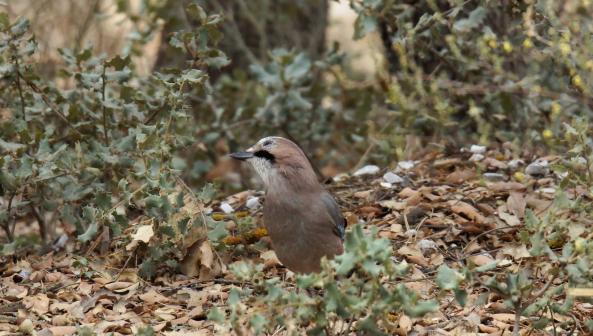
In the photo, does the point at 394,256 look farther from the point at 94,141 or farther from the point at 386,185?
the point at 94,141

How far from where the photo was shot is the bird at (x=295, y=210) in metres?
4.49

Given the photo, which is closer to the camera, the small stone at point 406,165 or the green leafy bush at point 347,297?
the green leafy bush at point 347,297

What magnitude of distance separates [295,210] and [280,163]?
243 mm

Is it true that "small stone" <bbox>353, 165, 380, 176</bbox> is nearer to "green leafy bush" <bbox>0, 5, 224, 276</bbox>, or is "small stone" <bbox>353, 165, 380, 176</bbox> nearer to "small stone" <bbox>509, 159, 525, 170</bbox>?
"small stone" <bbox>509, 159, 525, 170</bbox>

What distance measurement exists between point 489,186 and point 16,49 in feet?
8.97

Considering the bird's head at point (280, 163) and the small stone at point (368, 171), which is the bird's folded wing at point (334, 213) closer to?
the bird's head at point (280, 163)

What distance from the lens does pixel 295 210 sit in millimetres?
4504

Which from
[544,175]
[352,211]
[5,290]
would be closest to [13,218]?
[5,290]

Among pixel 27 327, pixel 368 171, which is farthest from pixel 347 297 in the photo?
pixel 368 171

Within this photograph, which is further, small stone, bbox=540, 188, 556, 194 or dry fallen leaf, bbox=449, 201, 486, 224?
small stone, bbox=540, 188, 556, 194

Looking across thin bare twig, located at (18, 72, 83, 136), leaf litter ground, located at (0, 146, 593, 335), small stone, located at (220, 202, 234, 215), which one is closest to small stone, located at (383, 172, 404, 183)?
leaf litter ground, located at (0, 146, 593, 335)

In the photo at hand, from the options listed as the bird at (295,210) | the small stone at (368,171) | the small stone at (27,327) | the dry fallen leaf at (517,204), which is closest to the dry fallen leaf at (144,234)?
the bird at (295,210)

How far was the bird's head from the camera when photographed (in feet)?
15.0

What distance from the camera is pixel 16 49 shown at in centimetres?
524
